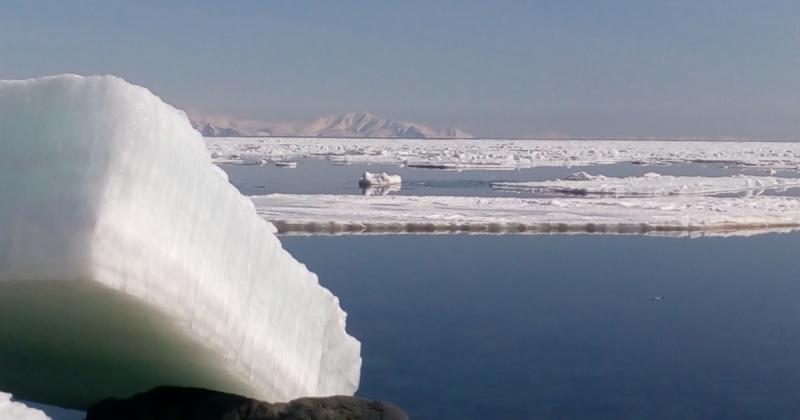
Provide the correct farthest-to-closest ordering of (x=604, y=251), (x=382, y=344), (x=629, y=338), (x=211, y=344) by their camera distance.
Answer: (x=604, y=251) < (x=629, y=338) < (x=382, y=344) < (x=211, y=344)

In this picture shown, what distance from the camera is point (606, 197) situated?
59.5 ft

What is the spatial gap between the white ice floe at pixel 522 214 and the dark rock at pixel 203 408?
883cm

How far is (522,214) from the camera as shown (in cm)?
1418

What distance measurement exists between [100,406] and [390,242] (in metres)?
8.02

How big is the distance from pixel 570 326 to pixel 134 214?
516 centimetres

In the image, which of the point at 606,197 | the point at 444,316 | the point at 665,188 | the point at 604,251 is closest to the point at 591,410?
the point at 444,316

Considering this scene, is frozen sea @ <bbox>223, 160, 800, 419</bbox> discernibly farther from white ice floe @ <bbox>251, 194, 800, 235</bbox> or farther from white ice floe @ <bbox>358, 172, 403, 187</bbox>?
white ice floe @ <bbox>358, 172, 403, 187</bbox>

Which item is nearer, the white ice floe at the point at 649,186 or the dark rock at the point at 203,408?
the dark rock at the point at 203,408

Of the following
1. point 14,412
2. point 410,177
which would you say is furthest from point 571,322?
point 410,177

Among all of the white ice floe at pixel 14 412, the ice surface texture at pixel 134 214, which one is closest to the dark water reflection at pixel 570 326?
the ice surface texture at pixel 134 214

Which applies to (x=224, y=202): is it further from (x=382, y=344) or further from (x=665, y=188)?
(x=665, y=188)

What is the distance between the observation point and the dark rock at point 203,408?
3.54 metres

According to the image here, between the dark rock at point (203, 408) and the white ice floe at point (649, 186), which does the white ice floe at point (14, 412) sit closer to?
the dark rock at point (203, 408)

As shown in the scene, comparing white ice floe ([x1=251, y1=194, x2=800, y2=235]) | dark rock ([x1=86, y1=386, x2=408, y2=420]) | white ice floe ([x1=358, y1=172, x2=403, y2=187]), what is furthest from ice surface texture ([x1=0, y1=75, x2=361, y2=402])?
white ice floe ([x1=358, y1=172, x2=403, y2=187])
